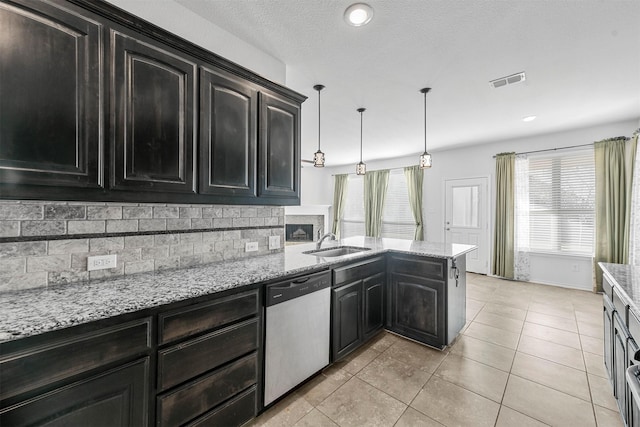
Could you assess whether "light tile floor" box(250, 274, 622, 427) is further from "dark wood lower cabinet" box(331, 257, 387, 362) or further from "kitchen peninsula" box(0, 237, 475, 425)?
"kitchen peninsula" box(0, 237, 475, 425)

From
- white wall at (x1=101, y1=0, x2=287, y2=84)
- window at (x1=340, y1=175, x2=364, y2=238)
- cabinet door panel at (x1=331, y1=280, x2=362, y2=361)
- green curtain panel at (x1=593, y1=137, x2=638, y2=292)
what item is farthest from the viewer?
window at (x1=340, y1=175, x2=364, y2=238)

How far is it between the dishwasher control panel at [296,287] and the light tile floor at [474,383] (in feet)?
2.44

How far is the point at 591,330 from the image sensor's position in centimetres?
291

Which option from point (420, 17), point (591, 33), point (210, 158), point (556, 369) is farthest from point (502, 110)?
point (210, 158)

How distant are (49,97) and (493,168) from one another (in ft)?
20.1

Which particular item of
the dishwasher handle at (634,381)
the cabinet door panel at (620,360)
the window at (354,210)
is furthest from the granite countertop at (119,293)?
the window at (354,210)

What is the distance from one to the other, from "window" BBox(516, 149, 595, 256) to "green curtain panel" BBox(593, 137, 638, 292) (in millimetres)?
166

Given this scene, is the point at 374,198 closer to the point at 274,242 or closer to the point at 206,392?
the point at 274,242

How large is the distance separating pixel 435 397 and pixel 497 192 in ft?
14.5

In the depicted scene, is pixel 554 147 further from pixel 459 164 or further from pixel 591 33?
pixel 591 33

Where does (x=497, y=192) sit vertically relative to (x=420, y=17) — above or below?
below

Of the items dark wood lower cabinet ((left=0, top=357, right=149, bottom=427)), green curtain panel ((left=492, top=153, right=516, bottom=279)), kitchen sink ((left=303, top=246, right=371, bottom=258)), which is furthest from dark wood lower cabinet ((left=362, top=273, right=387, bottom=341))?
green curtain panel ((left=492, top=153, right=516, bottom=279))

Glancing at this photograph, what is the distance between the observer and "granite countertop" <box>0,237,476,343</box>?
98 cm

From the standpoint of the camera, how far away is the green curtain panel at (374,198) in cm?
688
